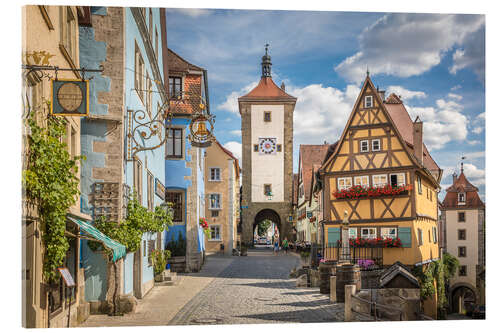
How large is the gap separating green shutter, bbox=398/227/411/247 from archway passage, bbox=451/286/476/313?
6.51ft

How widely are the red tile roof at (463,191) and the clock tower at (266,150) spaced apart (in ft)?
9.88

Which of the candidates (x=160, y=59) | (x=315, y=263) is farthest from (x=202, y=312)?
(x=315, y=263)

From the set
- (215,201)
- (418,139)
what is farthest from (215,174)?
(418,139)

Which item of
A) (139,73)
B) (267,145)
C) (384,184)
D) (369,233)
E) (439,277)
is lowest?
(439,277)

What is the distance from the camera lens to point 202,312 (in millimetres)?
8641

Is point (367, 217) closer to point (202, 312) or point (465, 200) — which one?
point (465, 200)

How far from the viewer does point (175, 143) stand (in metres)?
17.6

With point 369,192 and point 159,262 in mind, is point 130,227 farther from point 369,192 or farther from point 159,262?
point 369,192

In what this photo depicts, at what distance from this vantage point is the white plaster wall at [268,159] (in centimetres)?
1407

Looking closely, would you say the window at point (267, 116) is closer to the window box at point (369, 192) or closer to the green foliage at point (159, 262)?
the window box at point (369, 192)

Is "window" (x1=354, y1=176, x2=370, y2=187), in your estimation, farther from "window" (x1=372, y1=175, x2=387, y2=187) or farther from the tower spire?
the tower spire

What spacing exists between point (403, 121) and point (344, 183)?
4.06m

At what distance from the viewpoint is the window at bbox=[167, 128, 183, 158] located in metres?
17.3
